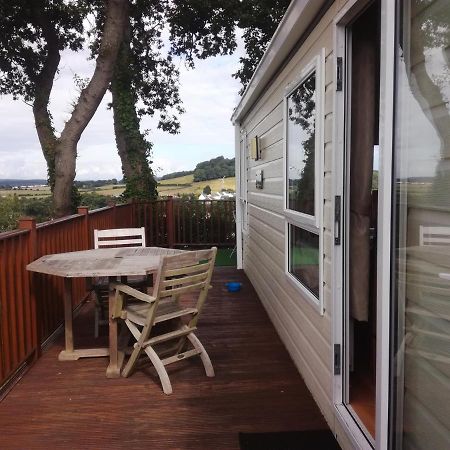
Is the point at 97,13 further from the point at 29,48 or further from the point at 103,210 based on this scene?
the point at 103,210

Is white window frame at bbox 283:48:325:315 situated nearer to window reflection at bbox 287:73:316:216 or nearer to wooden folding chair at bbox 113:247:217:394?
Answer: window reflection at bbox 287:73:316:216

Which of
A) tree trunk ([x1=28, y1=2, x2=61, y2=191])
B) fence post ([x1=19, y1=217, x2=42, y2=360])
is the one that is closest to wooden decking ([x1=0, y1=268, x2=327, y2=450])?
fence post ([x1=19, y1=217, x2=42, y2=360])

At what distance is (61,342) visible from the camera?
153 inches

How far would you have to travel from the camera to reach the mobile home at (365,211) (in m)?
1.31

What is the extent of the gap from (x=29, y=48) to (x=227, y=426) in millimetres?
12903

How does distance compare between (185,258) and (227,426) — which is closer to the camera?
(227,426)

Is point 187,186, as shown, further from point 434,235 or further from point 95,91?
point 434,235

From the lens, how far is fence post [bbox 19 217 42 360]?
332 cm

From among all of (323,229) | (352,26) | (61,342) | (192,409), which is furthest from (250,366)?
(352,26)

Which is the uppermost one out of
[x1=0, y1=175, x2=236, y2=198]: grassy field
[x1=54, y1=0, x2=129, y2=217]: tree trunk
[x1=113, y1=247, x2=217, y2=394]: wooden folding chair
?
[x1=54, y1=0, x2=129, y2=217]: tree trunk

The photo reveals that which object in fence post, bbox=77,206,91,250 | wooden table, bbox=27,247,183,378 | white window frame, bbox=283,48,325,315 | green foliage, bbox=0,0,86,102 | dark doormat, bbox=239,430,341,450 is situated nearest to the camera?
dark doormat, bbox=239,430,341,450

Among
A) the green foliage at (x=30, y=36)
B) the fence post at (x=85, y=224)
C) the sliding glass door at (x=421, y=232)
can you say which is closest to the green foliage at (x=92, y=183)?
the green foliage at (x=30, y=36)

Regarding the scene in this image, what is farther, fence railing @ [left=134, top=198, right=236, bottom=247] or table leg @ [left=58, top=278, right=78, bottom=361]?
fence railing @ [left=134, top=198, right=236, bottom=247]

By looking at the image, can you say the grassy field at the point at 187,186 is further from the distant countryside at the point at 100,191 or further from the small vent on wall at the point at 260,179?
the small vent on wall at the point at 260,179
